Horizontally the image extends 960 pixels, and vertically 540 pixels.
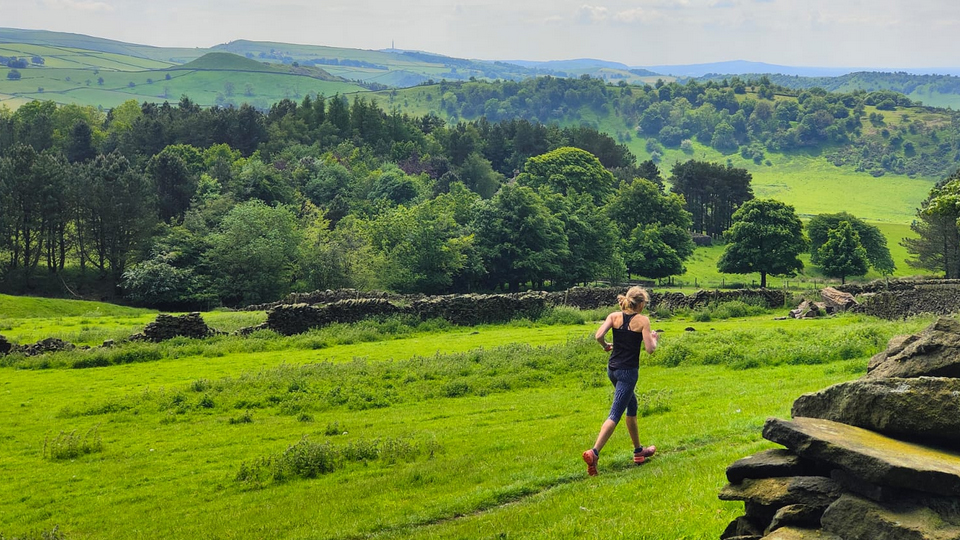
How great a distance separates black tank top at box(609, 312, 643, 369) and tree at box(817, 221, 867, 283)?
7726cm

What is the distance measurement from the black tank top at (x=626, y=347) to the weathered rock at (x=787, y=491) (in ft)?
13.7

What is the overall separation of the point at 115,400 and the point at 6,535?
33.7ft

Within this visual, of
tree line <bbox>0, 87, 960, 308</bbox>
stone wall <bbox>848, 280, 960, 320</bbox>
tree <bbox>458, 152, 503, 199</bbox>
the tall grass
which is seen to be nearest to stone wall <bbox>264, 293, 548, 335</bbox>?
the tall grass

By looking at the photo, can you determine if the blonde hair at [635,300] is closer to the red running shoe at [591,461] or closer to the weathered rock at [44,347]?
the red running shoe at [591,461]

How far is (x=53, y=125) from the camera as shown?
410 feet

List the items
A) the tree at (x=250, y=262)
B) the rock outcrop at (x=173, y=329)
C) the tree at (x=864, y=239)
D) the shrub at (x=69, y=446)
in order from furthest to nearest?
the tree at (x=864, y=239), the tree at (x=250, y=262), the rock outcrop at (x=173, y=329), the shrub at (x=69, y=446)

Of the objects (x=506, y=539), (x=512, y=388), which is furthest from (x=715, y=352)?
(x=506, y=539)

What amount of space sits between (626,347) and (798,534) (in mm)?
5351

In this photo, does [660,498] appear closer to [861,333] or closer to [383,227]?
[861,333]

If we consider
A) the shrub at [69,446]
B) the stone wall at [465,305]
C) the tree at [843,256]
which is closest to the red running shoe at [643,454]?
the shrub at [69,446]

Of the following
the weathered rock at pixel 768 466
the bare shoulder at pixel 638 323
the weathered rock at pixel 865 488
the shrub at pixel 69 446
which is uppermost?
the bare shoulder at pixel 638 323

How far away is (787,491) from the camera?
788 cm

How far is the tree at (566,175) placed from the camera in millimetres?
99375

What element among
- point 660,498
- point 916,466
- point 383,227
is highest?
point 916,466
